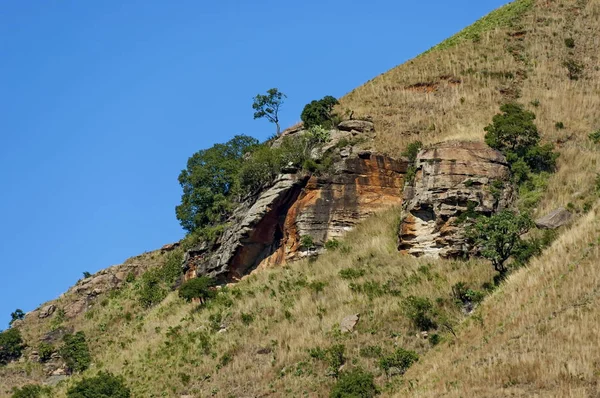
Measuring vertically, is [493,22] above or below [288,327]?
above

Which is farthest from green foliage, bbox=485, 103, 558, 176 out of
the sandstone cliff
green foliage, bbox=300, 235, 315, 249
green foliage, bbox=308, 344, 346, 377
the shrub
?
the shrub

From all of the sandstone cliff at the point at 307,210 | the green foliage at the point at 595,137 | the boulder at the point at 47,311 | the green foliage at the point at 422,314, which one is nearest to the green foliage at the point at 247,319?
the sandstone cliff at the point at 307,210

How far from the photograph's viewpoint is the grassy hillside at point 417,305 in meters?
34.8

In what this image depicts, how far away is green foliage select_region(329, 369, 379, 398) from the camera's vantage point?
38.1 meters

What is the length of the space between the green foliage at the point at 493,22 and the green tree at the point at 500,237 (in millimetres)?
40739

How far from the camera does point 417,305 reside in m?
45.1

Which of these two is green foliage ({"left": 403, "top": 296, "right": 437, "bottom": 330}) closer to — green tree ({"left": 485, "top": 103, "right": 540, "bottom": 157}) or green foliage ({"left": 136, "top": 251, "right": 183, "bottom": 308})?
green tree ({"left": 485, "top": 103, "right": 540, "bottom": 157})

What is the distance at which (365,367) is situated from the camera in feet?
138

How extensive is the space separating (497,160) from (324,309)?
1573 centimetres

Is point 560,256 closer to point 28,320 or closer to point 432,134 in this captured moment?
point 432,134

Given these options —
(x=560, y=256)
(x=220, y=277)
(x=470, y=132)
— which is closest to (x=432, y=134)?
(x=470, y=132)

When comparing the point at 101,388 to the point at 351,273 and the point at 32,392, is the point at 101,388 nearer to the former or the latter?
the point at 32,392

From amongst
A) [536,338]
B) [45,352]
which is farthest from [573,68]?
Answer: [45,352]

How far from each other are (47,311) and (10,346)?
30.1 ft
